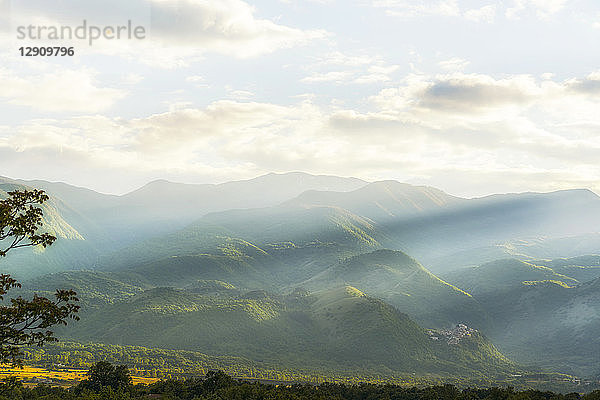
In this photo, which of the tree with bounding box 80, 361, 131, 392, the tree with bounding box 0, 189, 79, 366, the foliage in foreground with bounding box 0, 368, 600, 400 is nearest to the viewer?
the tree with bounding box 0, 189, 79, 366

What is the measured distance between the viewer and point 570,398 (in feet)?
396

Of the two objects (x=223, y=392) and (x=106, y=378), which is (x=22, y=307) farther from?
(x=106, y=378)

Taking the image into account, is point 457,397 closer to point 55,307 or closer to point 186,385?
point 186,385

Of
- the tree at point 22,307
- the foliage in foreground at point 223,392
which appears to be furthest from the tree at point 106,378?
the tree at point 22,307

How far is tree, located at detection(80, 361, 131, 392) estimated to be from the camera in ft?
406

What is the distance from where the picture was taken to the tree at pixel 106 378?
406ft

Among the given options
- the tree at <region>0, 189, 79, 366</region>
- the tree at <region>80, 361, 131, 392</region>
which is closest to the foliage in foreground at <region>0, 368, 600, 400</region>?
the tree at <region>80, 361, 131, 392</region>

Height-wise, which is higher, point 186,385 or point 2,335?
point 2,335

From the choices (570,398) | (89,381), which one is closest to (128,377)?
(89,381)

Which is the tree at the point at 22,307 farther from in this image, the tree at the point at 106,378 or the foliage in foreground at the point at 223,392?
the tree at the point at 106,378

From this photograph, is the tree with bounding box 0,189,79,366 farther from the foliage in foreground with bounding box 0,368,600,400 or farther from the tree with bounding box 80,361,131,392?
the tree with bounding box 80,361,131,392

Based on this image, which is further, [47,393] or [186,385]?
[186,385]

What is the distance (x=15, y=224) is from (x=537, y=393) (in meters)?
124

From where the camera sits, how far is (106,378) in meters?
125
